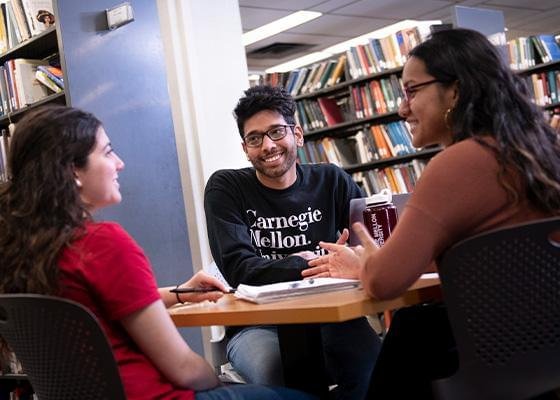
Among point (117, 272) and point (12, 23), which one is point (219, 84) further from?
point (117, 272)

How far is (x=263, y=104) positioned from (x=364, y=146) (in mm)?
3461

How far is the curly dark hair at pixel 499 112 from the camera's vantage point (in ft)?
4.79

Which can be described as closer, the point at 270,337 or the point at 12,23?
the point at 270,337

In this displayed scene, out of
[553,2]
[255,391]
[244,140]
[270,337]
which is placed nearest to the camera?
[255,391]

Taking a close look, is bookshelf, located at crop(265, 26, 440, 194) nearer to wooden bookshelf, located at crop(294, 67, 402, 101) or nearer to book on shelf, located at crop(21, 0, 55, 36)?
wooden bookshelf, located at crop(294, 67, 402, 101)

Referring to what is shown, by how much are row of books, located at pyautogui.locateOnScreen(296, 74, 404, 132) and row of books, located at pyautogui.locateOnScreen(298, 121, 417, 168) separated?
0.13m

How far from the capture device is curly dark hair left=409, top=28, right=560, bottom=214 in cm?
146

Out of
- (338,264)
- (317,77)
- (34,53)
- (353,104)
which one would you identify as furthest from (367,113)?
(338,264)

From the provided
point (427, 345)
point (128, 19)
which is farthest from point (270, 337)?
point (128, 19)

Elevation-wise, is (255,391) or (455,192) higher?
(455,192)

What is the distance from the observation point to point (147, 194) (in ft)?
12.3

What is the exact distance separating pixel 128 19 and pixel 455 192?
2545mm

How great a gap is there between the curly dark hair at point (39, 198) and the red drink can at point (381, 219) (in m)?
0.76

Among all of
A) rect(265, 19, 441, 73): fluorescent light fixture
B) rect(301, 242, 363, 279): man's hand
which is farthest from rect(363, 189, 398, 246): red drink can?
rect(265, 19, 441, 73): fluorescent light fixture
